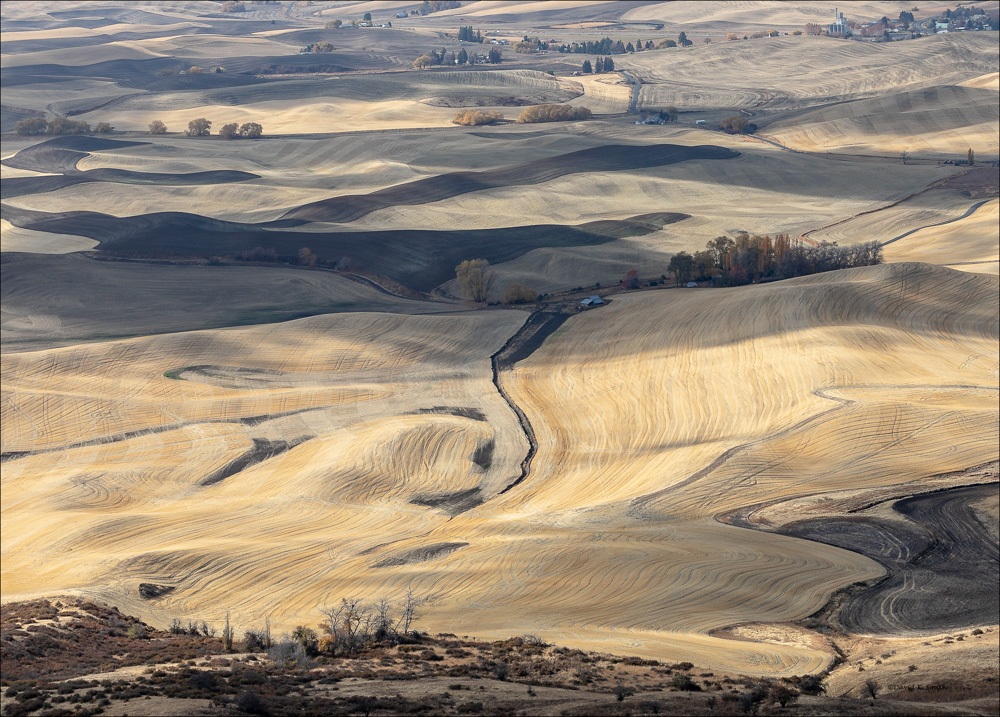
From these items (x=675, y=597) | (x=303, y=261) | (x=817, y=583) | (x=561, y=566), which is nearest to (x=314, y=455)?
(x=561, y=566)

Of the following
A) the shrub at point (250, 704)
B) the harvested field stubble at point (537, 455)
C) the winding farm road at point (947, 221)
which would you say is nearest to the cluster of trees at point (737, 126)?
the winding farm road at point (947, 221)

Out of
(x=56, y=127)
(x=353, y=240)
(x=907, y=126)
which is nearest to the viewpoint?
(x=353, y=240)

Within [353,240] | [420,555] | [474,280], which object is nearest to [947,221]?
[474,280]

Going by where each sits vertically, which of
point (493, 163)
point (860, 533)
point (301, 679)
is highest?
point (493, 163)

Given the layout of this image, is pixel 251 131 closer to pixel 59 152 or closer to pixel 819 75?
pixel 59 152

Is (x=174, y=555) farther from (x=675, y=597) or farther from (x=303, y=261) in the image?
(x=303, y=261)

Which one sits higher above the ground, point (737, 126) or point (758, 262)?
point (737, 126)
